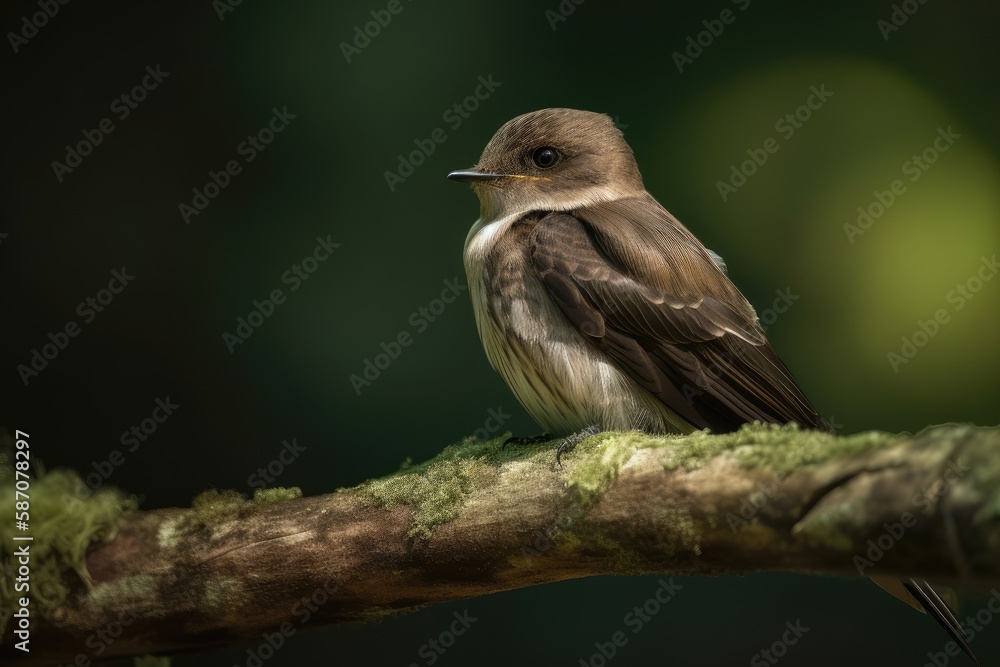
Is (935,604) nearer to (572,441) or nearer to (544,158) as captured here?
(572,441)

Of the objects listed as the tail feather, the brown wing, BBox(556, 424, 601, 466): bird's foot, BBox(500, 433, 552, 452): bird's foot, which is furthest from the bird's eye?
the tail feather

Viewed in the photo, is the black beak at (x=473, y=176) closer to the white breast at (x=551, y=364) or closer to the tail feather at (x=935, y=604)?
the white breast at (x=551, y=364)

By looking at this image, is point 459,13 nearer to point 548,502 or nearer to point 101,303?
point 101,303

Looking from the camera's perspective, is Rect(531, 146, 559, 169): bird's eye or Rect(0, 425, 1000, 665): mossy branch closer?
Rect(0, 425, 1000, 665): mossy branch

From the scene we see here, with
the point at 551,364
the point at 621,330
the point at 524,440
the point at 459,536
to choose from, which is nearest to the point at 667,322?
the point at 621,330

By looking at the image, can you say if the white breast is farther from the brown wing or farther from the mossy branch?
the mossy branch

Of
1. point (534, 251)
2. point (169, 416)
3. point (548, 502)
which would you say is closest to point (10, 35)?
point (169, 416)

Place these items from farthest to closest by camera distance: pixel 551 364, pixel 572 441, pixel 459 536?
1. pixel 551 364
2. pixel 572 441
3. pixel 459 536
